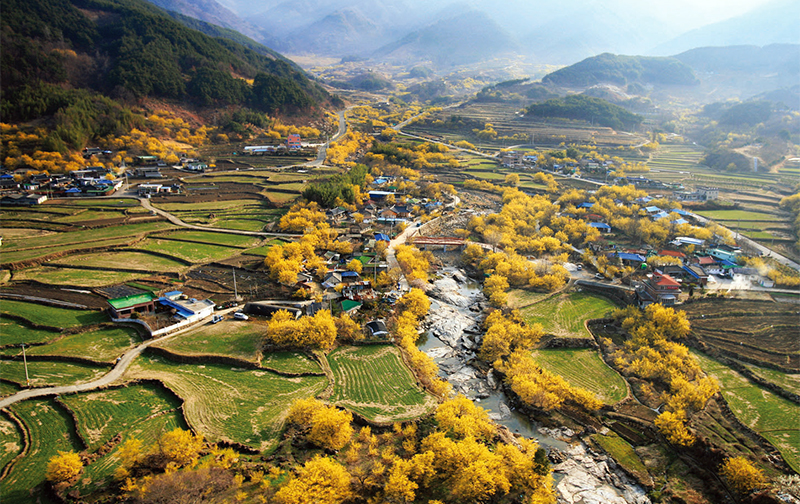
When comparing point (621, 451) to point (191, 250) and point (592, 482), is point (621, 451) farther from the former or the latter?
point (191, 250)

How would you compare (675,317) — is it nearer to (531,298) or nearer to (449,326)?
(531,298)

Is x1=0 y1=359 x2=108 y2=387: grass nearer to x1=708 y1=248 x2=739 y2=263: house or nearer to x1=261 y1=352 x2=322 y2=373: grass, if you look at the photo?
x1=261 y1=352 x2=322 y2=373: grass

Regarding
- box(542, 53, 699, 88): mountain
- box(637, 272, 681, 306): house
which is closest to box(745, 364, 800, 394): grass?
box(637, 272, 681, 306): house

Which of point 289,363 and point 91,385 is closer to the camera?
point 91,385

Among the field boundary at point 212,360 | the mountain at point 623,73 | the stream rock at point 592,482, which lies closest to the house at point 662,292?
the stream rock at point 592,482

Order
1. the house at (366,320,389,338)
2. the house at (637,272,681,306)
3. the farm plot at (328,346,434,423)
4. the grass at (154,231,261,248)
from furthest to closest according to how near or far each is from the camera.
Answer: the grass at (154,231,261,248) → the house at (637,272,681,306) → the house at (366,320,389,338) → the farm plot at (328,346,434,423)

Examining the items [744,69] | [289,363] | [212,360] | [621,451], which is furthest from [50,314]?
[744,69]
